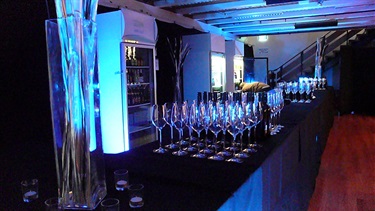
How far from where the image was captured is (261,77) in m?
11.1

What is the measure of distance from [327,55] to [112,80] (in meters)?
8.84

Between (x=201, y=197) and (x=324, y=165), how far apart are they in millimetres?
3744

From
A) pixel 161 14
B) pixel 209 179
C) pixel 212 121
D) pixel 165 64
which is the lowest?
pixel 209 179

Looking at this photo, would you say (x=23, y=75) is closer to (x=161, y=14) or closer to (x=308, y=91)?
(x=161, y=14)

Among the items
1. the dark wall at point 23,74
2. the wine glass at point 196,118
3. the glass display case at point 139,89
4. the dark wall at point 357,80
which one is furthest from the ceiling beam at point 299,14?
the wine glass at point 196,118

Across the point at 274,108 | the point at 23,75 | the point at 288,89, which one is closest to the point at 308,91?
the point at 288,89

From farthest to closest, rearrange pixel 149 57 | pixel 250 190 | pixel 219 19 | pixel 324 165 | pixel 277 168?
pixel 219 19, pixel 149 57, pixel 324 165, pixel 277 168, pixel 250 190

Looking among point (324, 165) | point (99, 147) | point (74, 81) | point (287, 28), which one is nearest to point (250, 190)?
point (99, 147)

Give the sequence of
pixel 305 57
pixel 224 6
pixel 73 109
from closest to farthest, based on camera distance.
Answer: pixel 73 109 → pixel 224 6 → pixel 305 57

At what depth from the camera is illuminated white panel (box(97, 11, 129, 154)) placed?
405 cm

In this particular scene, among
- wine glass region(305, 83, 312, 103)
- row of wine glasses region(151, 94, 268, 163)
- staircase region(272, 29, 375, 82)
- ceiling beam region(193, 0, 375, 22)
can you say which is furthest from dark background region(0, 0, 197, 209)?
staircase region(272, 29, 375, 82)

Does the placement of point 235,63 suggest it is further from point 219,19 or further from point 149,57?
point 149,57

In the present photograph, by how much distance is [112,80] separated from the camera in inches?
162

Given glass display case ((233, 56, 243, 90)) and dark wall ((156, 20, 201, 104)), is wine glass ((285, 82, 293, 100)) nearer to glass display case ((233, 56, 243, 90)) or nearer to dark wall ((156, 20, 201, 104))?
dark wall ((156, 20, 201, 104))
